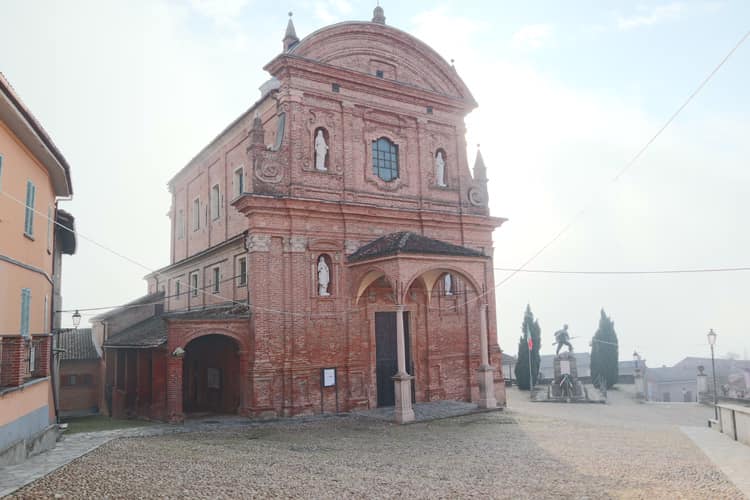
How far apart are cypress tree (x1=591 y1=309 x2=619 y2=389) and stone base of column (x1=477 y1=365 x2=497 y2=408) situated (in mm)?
24013


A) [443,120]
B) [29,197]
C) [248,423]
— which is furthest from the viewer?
[443,120]

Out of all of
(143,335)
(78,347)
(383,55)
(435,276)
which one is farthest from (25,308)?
(78,347)

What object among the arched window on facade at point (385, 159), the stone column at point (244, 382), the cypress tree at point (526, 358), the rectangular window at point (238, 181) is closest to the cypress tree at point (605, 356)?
the cypress tree at point (526, 358)

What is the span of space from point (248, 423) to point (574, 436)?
8.98 m

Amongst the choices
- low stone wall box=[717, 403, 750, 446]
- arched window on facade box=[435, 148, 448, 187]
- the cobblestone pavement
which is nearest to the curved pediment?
arched window on facade box=[435, 148, 448, 187]

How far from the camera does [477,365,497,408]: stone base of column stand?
19656mm

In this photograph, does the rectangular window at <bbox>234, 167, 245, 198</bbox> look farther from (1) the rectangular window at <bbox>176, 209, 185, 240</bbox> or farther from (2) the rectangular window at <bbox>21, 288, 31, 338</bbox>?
(2) the rectangular window at <bbox>21, 288, 31, 338</bbox>

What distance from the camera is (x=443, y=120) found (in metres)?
23.0

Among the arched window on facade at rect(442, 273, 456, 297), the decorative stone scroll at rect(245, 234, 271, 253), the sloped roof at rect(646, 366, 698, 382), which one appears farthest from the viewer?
the sloped roof at rect(646, 366, 698, 382)

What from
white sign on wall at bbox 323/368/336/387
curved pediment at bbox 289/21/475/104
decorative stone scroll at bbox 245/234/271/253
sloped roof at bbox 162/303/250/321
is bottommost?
white sign on wall at bbox 323/368/336/387

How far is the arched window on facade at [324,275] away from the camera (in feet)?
63.6

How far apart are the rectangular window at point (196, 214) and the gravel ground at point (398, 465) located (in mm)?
12709

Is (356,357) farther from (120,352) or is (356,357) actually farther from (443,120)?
(120,352)

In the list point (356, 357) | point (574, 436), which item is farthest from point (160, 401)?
point (574, 436)
